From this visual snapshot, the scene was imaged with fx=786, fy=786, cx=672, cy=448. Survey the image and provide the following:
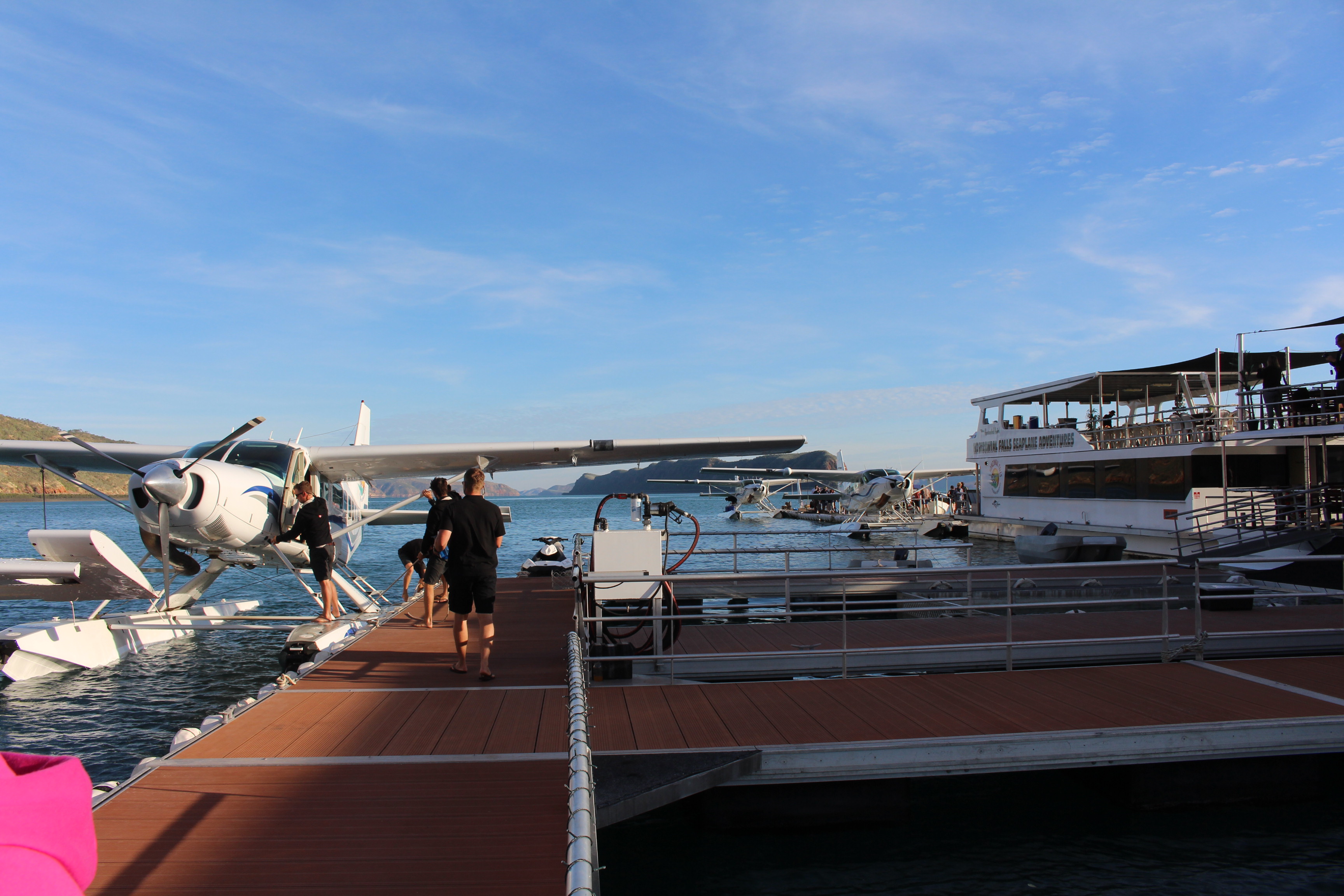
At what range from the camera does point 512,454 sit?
1545 centimetres

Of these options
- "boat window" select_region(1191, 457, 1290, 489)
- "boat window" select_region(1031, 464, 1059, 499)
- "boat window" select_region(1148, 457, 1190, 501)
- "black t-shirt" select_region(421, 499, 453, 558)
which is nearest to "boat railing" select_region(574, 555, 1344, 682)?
"black t-shirt" select_region(421, 499, 453, 558)

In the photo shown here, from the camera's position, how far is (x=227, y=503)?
1062cm

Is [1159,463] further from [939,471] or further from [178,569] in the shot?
[939,471]

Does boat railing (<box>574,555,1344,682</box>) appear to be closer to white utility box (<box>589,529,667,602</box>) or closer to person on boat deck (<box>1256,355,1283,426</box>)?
white utility box (<box>589,529,667,602</box>)

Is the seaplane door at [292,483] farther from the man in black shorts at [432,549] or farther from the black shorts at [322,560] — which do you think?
the man in black shorts at [432,549]

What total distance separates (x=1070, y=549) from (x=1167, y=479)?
6.78 metres

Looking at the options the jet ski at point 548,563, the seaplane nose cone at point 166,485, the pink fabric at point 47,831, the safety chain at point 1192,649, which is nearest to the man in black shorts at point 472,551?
the pink fabric at point 47,831

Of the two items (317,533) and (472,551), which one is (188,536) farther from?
(472,551)

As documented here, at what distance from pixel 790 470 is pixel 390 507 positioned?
46610 millimetres

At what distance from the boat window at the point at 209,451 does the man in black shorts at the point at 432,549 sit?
10.4ft

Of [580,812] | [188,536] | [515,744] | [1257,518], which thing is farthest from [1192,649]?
[188,536]

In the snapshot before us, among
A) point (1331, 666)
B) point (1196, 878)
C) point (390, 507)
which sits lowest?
point (1196, 878)

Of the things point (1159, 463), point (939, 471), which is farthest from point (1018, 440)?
point (939, 471)

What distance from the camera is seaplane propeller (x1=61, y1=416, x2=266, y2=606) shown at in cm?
963
